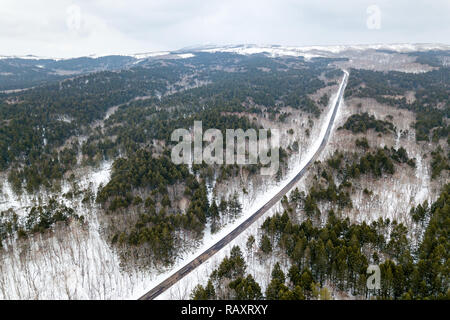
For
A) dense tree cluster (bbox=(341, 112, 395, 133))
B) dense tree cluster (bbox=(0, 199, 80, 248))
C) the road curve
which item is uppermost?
dense tree cluster (bbox=(341, 112, 395, 133))

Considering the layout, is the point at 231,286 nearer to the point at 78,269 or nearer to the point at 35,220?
the point at 78,269

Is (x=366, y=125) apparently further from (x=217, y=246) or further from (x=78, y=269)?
(x=78, y=269)

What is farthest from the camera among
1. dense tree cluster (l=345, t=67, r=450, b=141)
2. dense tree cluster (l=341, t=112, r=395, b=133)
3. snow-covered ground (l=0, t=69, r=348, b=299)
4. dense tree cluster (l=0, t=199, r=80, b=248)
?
dense tree cluster (l=341, t=112, r=395, b=133)

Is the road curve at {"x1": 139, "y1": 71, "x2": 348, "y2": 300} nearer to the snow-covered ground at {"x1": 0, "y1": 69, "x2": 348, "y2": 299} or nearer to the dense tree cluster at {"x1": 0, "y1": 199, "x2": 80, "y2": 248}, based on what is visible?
the snow-covered ground at {"x1": 0, "y1": 69, "x2": 348, "y2": 299}

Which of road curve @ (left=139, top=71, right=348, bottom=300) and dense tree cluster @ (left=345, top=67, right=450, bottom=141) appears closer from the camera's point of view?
road curve @ (left=139, top=71, right=348, bottom=300)

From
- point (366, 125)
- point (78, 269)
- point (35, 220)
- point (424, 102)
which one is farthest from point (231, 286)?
point (424, 102)

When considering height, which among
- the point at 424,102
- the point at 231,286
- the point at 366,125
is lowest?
the point at 231,286

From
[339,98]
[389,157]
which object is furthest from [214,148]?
[339,98]

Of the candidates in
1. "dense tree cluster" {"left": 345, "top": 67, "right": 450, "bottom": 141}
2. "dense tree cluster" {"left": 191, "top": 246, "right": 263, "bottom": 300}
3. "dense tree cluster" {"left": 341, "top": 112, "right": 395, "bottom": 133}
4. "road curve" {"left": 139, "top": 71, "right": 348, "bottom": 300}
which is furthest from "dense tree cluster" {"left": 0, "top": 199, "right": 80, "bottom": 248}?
"dense tree cluster" {"left": 345, "top": 67, "right": 450, "bottom": 141}

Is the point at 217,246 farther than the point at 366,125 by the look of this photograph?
No

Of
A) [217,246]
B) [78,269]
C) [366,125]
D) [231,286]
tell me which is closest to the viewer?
[231,286]

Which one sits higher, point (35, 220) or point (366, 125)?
point (366, 125)

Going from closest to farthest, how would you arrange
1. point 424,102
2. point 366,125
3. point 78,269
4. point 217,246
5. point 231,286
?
point 231,286
point 78,269
point 217,246
point 366,125
point 424,102
